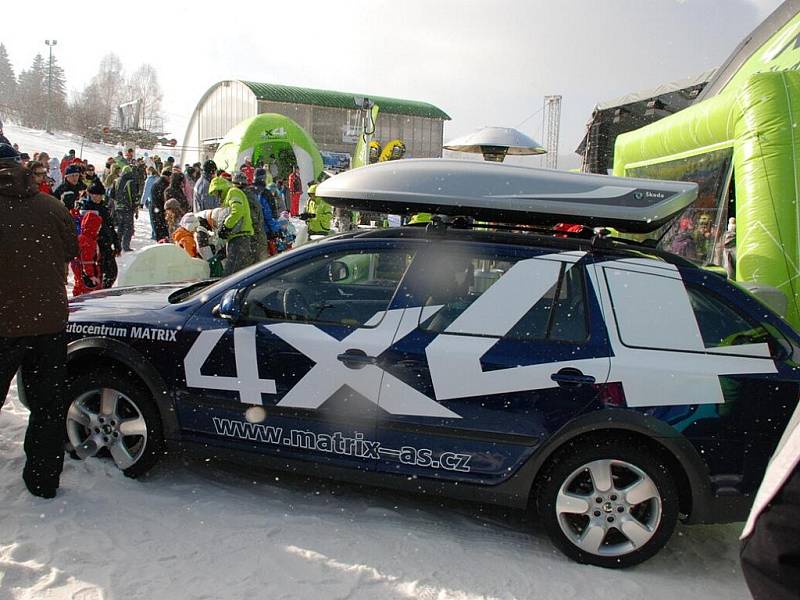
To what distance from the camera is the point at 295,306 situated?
366 centimetres

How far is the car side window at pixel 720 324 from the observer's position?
3076 millimetres

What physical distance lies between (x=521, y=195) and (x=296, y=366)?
1497 millimetres

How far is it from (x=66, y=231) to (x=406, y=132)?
133 ft

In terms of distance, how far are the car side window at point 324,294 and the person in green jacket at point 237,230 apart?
172 inches

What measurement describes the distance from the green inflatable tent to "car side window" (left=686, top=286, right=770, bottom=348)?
18615 millimetres

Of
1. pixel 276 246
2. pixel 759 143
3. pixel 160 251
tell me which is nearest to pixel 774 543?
pixel 759 143

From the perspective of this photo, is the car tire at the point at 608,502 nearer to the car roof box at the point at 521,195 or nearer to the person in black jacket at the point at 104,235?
the car roof box at the point at 521,195

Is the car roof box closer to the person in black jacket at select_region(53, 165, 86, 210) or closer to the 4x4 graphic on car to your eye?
the 4x4 graphic on car

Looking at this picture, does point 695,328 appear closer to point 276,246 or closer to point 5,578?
point 5,578

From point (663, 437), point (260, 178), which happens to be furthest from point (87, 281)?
point (663, 437)

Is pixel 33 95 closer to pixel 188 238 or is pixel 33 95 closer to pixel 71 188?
pixel 71 188

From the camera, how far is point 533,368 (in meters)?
3.13

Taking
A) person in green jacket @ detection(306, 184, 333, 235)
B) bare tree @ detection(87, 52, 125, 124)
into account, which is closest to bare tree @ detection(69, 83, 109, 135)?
bare tree @ detection(87, 52, 125, 124)

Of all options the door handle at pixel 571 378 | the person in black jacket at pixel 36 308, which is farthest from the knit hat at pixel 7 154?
the door handle at pixel 571 378
